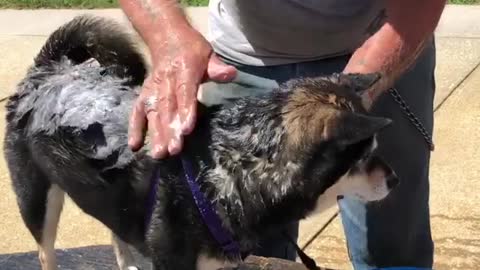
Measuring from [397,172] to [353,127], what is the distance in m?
0.92

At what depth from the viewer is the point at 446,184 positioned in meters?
5.88

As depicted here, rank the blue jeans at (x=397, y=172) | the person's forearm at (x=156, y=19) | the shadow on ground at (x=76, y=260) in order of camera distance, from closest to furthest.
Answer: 1. the person's forearm at (x=156, y=19)
2. the blue jeans at (x=397, y=172)
3. the shadow on ground at (x=76, y=260)

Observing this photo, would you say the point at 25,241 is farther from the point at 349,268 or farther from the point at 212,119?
the point at 212,119

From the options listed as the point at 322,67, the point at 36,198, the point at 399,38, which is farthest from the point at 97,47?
the point at 399,38

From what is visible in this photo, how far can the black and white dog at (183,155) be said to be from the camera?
9.50 ft

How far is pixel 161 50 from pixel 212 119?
288 mm

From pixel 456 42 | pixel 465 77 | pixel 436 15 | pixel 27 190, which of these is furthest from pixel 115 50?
pixel 456 42

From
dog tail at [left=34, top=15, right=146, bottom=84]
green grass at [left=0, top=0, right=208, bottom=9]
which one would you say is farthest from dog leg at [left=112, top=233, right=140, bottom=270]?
green grass at [left=0, top=0, right=208, bottom=9]

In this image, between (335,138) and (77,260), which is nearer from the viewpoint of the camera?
(335,138)

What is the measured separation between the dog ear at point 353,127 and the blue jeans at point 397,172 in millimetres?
564

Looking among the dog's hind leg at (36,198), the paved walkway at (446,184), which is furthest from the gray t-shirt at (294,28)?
the paved walkway at (446,184)

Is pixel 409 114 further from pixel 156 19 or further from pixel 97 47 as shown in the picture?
pixel 97 47

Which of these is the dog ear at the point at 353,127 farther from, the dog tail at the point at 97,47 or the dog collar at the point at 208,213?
the dog tail at the point at 97,47

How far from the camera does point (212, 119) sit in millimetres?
3086
